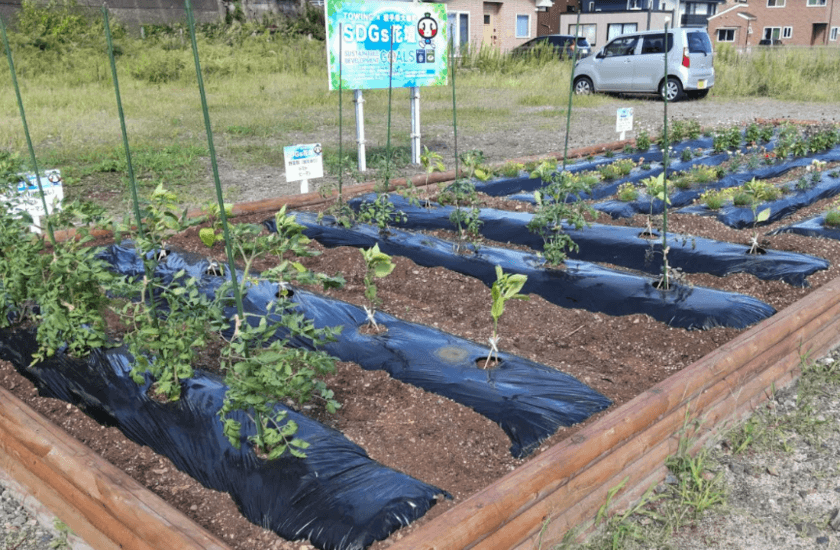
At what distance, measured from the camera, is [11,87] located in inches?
483

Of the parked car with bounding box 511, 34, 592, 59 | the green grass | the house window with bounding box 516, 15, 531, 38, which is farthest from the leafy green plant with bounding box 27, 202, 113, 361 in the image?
the house window with bounding box 516, 15, 531, 38

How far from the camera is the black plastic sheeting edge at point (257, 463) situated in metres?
1.94

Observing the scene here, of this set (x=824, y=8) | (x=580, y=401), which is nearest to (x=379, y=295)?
(x=580, y=401)

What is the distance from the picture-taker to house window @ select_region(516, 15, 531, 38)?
25172 mm

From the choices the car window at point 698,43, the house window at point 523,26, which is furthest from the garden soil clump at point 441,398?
the house window at point 523,26

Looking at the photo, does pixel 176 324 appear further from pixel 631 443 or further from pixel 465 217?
pixel 465 217

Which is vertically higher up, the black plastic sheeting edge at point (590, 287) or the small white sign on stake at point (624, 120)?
the small white sign on stake at point (624, 120)

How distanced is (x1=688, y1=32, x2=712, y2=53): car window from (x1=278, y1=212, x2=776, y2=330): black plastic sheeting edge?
1050 cm

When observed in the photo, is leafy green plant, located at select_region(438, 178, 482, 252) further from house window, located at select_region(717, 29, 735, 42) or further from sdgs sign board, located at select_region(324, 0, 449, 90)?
house window, located at select_region(717, 29, 735, 42)

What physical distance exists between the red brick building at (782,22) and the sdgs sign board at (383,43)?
34329 millimetres

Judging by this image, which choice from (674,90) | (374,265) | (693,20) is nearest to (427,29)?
(374,265)

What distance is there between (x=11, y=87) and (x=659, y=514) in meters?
13.1

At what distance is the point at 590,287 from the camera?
11.9ft

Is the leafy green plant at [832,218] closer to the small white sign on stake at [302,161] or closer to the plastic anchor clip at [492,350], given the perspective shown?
the plastic anchor clip at [492,350]
